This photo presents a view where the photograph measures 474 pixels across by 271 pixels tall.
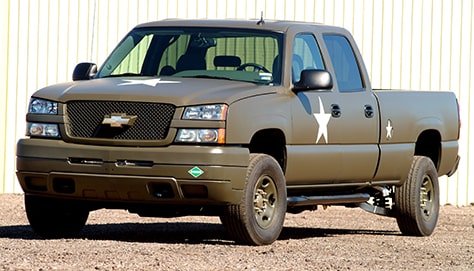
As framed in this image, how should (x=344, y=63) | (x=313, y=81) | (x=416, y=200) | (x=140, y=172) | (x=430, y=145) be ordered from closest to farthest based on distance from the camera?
(x=140, y=172) → (x=313, y=81) → (x=344, y=63) → (x=416, y=200) → (x=430, y=145)

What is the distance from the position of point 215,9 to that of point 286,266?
990cm

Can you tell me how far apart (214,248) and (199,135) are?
2.80 feet

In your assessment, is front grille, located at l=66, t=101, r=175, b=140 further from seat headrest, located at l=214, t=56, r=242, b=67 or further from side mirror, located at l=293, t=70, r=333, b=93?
side mirror, located at l=293, t=70, r=333, b=93

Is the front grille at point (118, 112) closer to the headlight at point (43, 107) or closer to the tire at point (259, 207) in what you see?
the headlight at point (43, 107)

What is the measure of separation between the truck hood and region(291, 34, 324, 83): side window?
59 cm

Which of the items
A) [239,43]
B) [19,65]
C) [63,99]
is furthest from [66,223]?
[19,65]

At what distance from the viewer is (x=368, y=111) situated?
1226cm

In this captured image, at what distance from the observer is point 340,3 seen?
19.0 m

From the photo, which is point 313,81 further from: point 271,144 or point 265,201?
point 265,201

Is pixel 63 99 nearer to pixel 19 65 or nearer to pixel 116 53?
pixel 116 53

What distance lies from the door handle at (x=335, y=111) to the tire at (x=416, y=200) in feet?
5.21

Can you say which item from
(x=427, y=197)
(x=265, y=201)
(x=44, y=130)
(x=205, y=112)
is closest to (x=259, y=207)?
(x=265, y=201)

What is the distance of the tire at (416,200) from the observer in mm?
13086

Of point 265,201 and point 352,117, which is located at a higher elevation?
point 352,117
